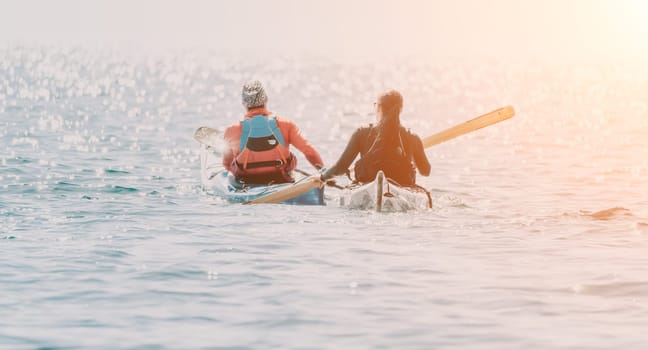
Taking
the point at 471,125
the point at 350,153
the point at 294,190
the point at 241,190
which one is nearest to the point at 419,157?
the point at 350,153

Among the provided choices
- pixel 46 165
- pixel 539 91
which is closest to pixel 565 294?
pixel 46 165

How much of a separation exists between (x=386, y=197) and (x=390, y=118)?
893 millimetres

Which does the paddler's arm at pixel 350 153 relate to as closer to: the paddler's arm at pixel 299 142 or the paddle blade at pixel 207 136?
the paddler's arm at pixel 299 142

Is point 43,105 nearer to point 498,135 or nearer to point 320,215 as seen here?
point 498,135

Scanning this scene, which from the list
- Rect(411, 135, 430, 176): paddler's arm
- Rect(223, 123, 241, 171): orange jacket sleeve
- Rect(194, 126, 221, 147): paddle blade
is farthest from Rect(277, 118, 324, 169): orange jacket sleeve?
Rect(194, 126, 221, 147): paddle blade

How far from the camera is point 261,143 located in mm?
14781

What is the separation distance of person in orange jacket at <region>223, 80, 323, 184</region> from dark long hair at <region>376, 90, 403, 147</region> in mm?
1308

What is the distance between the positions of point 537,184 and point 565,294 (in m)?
9.03

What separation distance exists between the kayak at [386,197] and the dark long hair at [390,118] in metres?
0.40

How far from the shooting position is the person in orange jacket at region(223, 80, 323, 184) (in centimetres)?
1473

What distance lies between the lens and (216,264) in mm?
10891

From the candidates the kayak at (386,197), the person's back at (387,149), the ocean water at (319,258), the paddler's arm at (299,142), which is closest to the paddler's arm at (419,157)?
the person's back at (387,149)

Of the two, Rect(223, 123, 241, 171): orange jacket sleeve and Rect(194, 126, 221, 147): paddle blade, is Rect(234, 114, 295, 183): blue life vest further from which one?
Rect(194, 126, 221, 147): paddle blade

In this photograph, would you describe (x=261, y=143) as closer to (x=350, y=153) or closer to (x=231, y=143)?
(x=231, y=143)
